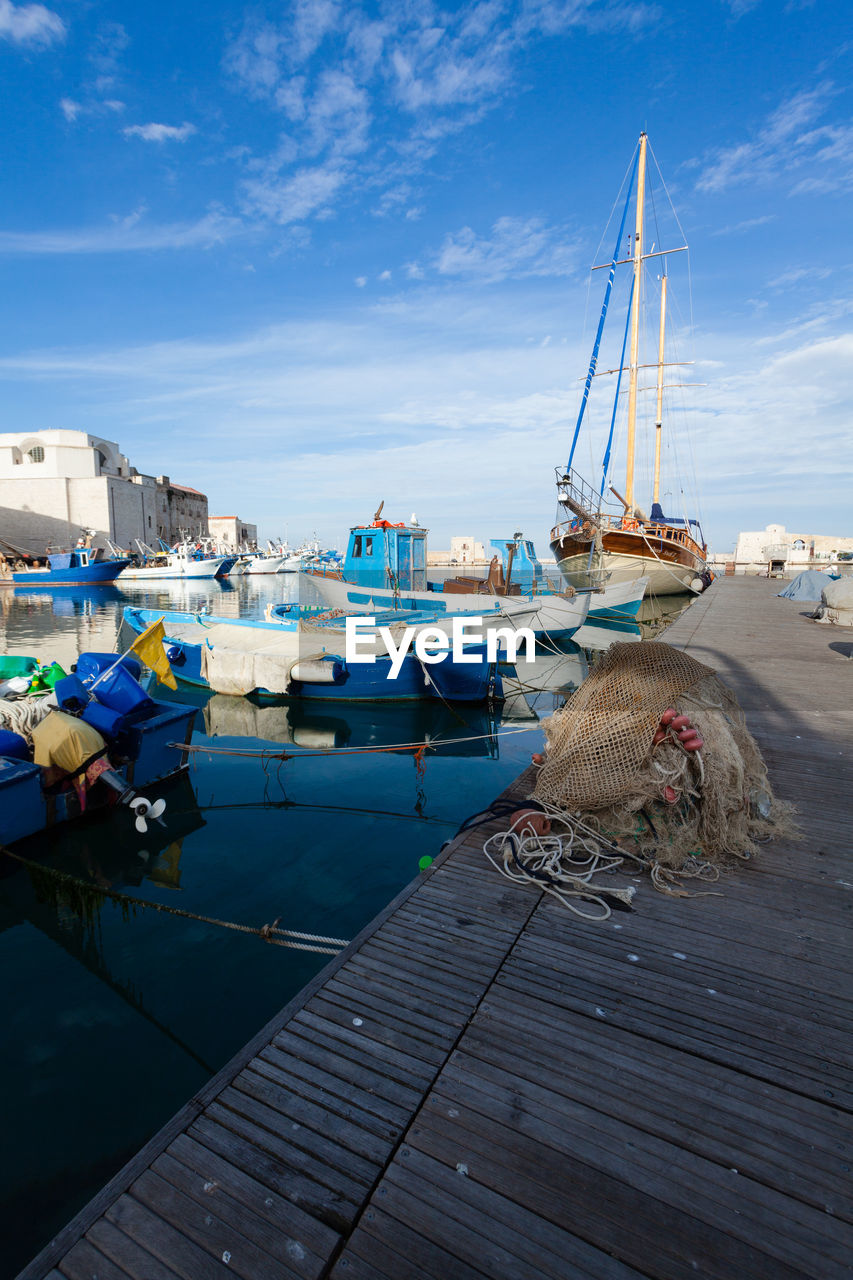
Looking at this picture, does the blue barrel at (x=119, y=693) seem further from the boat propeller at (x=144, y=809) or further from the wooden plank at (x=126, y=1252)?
the wooden plank at (x=126, y=1252)

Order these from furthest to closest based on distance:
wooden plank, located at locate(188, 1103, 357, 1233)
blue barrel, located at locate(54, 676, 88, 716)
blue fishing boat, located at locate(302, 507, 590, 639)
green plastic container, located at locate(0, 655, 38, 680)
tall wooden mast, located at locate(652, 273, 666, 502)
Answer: tall wooden mast, located at locate(652, 273, 666, 502), blue fishing boat, located at locate(302, 507, 590, 639), green plastic container, located at locate(0, 655, 38, 680), blue barrel, located at locate(54, 676, 88, 716), wooden plank, located at locate(188, 1103, 357, 1233)

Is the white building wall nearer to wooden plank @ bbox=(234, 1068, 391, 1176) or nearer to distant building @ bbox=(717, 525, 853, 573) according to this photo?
distant building @ bbox=(717, 525, 853, 573)

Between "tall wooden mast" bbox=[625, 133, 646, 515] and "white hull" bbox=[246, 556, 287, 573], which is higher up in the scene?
"tall wooden mast" bbox=[625, 133, 646, 515]

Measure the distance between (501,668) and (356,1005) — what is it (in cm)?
1752

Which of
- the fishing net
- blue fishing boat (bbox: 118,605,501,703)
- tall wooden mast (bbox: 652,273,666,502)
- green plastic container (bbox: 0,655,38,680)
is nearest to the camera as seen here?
the fishing net

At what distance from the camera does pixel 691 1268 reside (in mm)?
2027

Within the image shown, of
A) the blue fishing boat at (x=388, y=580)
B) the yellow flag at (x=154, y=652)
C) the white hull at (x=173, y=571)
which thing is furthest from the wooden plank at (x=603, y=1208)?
the white hull at (x=173, y=571)

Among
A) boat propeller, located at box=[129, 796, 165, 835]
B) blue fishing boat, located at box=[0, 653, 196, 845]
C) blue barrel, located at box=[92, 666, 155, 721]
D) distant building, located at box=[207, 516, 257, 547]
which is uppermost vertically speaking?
distant building, located at box=[207, 516, 257, 547]

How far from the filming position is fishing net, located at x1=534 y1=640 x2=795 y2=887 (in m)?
4.79

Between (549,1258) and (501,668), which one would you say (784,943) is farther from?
(501,668)

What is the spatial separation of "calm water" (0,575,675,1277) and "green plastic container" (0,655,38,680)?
3.49m

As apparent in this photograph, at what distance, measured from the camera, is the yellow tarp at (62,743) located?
8.14 metres

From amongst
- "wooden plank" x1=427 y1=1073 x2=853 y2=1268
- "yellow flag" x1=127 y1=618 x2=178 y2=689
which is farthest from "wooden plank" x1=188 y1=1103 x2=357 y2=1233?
"yellow flag" x1=127 y1=618 x2=178 y2=689

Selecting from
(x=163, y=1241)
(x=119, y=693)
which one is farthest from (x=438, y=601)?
(x=163, y=1241)
